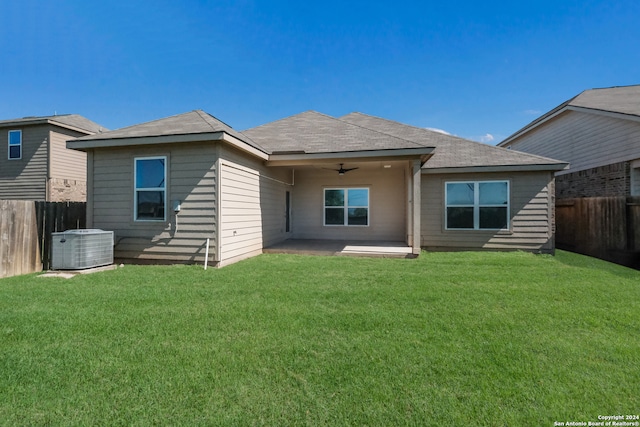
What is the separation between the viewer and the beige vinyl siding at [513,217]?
8.30 m

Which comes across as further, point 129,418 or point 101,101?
point 101,101

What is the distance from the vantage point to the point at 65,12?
8.94m

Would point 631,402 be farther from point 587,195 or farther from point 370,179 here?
point 587,195

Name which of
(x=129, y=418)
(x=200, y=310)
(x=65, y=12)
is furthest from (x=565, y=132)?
(x=65, y=12)

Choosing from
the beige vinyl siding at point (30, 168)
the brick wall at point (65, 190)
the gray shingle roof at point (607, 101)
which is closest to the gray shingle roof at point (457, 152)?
the gray shingle roof at point (607, 101)

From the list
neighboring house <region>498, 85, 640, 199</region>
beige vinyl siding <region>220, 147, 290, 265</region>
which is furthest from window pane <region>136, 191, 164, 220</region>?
neighboring house <region>498, 85, 640, 199</region>

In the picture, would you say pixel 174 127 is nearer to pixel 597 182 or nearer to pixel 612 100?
pixel 597 182

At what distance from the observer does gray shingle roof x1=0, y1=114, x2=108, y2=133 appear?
12.3 meters

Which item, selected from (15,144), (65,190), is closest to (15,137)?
(15,144)

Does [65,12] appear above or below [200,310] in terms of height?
above

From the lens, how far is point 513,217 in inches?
332

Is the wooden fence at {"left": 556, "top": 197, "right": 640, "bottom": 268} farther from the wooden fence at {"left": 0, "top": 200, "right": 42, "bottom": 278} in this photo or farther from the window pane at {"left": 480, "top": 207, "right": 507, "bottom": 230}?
the wooden fence at {"left": 0, "top": 200, "right": 42, "bottom": 278}

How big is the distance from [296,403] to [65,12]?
13.1 meters

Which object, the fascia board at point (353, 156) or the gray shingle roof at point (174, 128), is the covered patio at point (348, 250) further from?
the gray shingle roof at point (174, 128)
